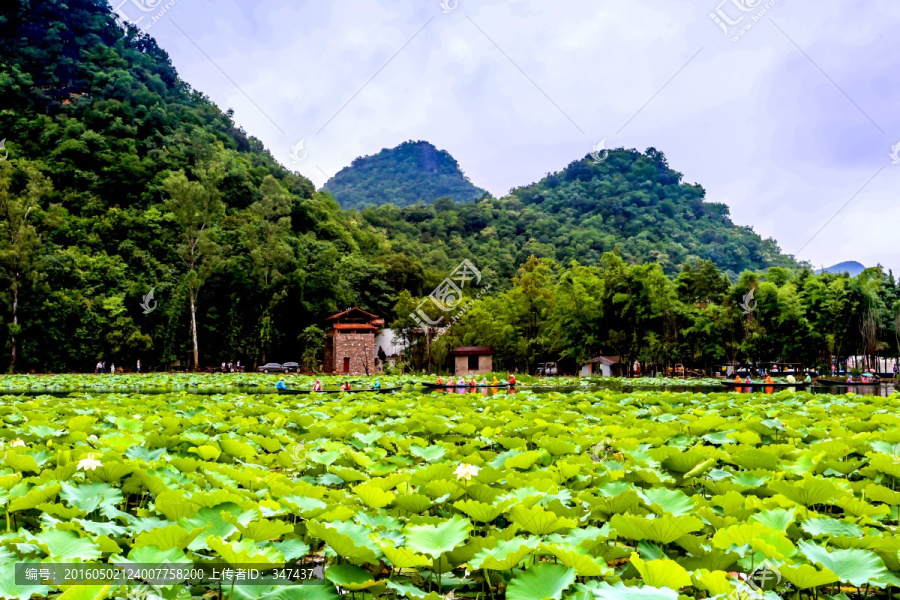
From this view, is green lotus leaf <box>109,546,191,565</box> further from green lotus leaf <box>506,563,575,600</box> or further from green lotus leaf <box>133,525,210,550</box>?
green lotus leaf <box>506,563,575,600</box>

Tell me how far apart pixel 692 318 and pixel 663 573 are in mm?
30138

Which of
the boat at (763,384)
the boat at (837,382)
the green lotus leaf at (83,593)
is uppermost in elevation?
the green lotus leaf at (83,593)

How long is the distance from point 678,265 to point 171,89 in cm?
5267

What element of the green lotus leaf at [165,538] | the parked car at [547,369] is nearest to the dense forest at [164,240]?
the parked car at [547,369]

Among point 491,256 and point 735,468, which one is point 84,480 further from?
point 491,256

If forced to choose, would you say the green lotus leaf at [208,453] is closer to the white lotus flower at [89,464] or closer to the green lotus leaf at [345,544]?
the white lotus flower at [89,464]

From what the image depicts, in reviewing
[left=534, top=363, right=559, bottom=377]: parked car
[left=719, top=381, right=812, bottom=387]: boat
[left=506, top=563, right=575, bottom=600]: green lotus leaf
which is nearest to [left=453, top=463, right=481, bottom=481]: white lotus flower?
[left=506, top=563, right=575, bottom=600]: green lotus leaf

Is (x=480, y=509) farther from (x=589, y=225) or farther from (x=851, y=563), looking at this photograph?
(x=589, y=225)

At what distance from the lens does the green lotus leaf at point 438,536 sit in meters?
1.70

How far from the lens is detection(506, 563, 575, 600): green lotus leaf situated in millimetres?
1433

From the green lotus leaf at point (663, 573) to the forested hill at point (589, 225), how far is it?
50.4m

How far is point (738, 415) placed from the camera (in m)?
6.36

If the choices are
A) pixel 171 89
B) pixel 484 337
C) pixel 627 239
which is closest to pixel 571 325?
pixel 484 337

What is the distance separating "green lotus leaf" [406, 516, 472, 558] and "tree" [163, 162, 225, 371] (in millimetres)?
34050
